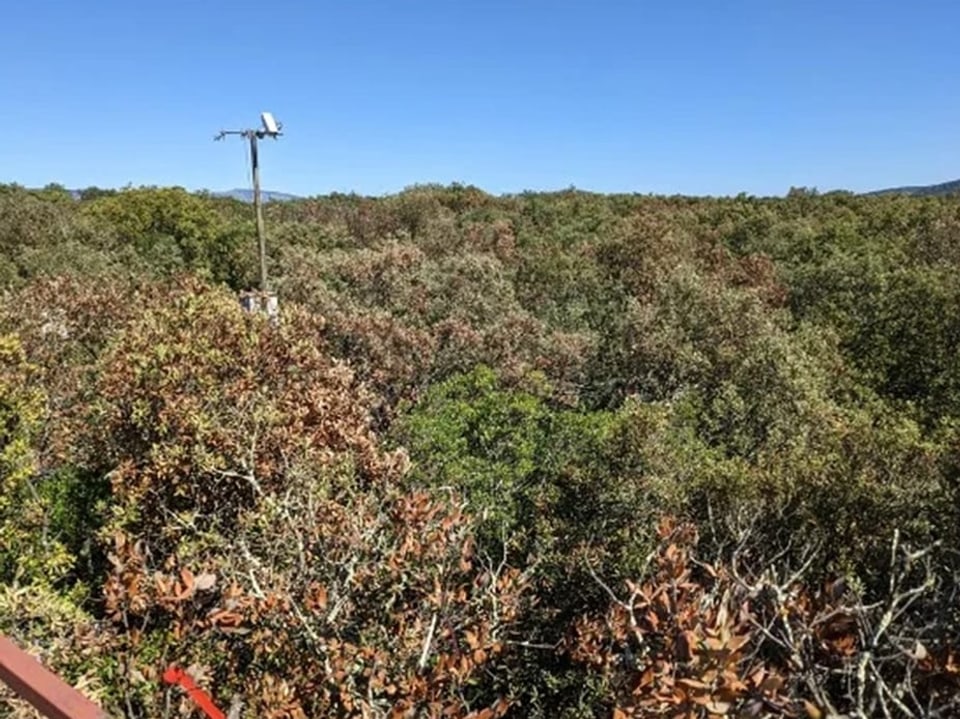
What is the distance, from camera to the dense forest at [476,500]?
4.52 m

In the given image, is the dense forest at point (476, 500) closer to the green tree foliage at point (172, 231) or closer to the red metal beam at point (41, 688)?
the red metal beam at point (41, 688)

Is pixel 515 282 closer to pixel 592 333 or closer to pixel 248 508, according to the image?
pixel 592 333

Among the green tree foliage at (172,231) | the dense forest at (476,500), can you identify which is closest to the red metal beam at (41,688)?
the dense forest at (476,500)

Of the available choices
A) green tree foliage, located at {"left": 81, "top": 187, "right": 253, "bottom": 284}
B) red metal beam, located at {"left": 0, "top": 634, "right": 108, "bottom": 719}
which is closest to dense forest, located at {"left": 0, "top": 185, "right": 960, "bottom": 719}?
red metal beam, located at {"left": 0, "top": 634, "right": 108, "bottom": 719}

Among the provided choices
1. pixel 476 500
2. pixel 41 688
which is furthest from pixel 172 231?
pixel 41 688

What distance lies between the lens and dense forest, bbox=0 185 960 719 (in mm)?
4523

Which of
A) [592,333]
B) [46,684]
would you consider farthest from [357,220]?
[46,684]

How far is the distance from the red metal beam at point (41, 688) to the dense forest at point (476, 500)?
200cm

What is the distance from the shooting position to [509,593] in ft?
18.8

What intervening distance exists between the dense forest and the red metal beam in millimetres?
2000

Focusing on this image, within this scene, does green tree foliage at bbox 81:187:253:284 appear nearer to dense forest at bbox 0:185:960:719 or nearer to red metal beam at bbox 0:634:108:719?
dense forest at bbox 0:185:960:719

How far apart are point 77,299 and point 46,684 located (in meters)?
14.0

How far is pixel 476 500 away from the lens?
9398 millimetres

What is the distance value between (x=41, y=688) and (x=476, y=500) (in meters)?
7.89
